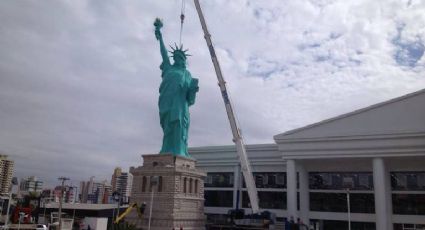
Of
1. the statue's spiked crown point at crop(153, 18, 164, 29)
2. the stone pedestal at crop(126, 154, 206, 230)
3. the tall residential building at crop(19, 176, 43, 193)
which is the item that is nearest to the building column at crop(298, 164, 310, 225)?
the stone pedestal at crop(126, 154, 206, 230)

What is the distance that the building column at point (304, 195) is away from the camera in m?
39.4

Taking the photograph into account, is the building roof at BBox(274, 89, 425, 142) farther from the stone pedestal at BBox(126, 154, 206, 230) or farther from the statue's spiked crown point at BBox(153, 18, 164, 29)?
the statue's spiked crown point at BBox(153, 18, 164, 29)

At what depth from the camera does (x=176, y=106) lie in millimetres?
36844

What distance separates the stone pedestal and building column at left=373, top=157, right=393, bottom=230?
15.9m

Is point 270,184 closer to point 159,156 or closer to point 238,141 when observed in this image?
point 238,141

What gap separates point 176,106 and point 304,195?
53.1ft

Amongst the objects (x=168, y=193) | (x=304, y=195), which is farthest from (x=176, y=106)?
(x=304, y=195)

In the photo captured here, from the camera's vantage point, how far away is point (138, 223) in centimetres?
3478

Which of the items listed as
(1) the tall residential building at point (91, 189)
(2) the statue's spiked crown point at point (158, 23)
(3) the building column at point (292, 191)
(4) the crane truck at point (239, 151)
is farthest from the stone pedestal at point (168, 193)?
(1) the tall residential building at point (91, 189)

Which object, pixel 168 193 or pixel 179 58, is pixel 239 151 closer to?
pixel 168 193

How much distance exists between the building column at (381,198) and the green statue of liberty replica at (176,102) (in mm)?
17461

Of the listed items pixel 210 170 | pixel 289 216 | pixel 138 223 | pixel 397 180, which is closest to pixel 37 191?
pixel 210 170

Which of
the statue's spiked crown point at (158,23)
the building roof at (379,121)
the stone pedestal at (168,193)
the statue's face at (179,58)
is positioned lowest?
the stone pedestal at (168,193)

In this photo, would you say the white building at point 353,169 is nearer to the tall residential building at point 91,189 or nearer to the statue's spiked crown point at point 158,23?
the statue's spiked crown point at point 158,23
